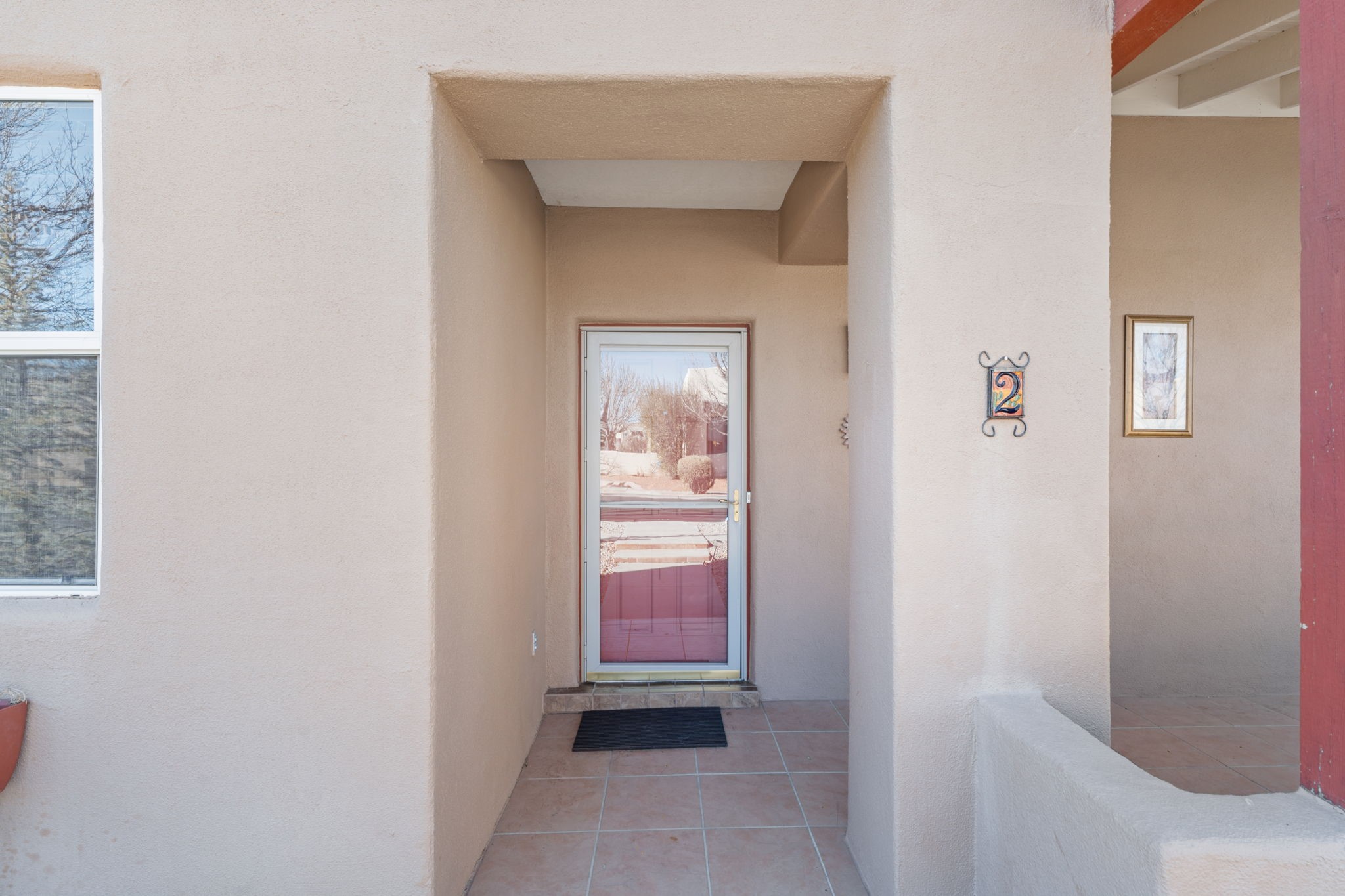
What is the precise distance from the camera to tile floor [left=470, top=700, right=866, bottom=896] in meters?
2.14

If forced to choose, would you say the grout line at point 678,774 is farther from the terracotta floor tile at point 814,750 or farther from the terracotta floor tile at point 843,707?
the terracotta floor tile at point 843,707

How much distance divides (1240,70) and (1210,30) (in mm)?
624

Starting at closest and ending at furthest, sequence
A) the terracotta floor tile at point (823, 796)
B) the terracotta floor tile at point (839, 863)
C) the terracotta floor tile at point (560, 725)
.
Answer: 1. the terracotta floor tile at point (839, 863)
2. the terracotta floor tile at point (823, 796)
3. the terracotta floor tile at point (560, 725)

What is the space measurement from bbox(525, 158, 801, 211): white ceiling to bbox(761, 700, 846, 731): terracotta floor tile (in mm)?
2697

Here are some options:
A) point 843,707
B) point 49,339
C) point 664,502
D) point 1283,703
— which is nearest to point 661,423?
point 664,502

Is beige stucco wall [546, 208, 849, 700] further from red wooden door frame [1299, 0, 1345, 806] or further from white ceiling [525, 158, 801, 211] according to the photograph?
red wooden door frame [1299, 0, 1345, 806]

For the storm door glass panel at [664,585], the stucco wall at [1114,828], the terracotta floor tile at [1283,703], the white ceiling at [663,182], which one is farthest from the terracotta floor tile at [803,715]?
the white ceiling at [663,182]

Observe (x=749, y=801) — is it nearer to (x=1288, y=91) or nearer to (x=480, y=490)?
(x=480, y=490)

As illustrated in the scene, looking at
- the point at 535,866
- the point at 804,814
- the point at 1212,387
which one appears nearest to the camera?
the point at 535,866

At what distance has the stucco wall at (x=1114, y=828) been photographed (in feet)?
3.69

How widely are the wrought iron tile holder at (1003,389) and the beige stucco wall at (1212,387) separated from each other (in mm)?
1994

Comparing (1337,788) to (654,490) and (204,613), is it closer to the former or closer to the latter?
(204,613)

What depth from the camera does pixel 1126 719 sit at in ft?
10.5

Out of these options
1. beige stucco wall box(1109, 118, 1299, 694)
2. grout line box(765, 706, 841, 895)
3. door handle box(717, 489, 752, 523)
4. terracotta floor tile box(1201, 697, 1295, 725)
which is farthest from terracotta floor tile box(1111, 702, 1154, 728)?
door handle box(717, 489, 752, 523)
